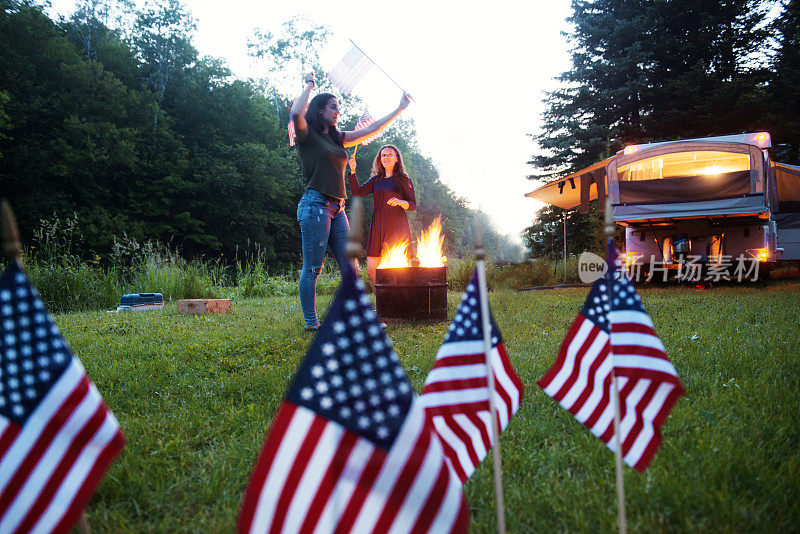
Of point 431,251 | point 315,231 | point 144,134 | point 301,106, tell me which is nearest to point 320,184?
point 315,231

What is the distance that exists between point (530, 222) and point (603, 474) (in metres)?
24.8

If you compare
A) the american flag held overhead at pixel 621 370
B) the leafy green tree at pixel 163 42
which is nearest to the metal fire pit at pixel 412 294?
the american flag held overhead at pixel 621 370

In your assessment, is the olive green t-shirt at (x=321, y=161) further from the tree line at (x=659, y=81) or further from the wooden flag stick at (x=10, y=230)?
the tree line at (x=659, y=81)

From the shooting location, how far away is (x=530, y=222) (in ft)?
85.4

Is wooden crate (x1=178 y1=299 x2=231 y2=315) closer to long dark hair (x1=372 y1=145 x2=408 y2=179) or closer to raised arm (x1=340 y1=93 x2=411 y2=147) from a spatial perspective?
long dark hair (x1=372 y1=145 x2=408 y2=179)

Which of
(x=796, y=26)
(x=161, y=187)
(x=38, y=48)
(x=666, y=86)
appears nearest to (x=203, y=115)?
(x=161, y=187)

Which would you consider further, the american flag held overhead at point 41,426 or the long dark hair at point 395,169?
the long dark hair at point 395,169

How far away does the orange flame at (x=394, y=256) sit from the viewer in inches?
276

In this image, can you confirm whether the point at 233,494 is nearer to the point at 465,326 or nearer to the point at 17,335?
the point at 17,335

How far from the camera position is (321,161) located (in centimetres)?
519

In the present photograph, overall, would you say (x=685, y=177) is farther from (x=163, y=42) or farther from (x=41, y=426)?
(x=163, y=42)

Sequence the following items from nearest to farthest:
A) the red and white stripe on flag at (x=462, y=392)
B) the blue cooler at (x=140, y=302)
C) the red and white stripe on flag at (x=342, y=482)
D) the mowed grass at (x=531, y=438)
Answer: the red and white stripe on flag at (x=342, y=482)
the red and white stripe on flag at (x=462, y=392)
the mowed grass at (x=531, y=438)
the blue cooler at (x=140, y=302)

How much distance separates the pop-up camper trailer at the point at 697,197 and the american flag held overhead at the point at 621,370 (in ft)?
30.6

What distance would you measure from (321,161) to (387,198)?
6.22ft
